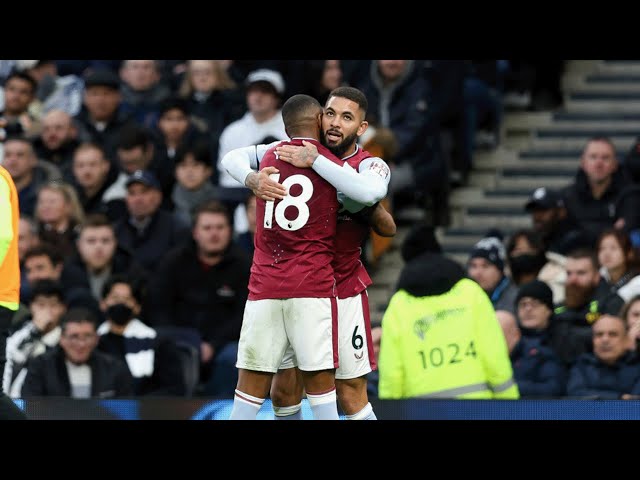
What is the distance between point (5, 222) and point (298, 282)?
4.75ft

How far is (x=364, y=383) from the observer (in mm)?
7926

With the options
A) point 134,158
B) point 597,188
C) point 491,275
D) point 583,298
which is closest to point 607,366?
point 583,298

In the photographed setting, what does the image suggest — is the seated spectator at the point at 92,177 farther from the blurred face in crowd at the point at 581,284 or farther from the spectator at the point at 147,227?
the blurred face in crowd at the point at 581,284

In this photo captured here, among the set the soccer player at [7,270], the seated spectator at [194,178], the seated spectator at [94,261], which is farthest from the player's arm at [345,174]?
the seated spectator at [194,178]

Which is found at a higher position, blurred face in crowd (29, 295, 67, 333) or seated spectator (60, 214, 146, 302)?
seated spectator (60, 214, 146, 302)

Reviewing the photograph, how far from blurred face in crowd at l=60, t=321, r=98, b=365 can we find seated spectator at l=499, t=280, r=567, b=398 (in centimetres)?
288

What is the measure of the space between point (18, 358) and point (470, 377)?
12.5 ft

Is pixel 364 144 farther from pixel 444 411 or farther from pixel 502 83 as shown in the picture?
pixel 444 411

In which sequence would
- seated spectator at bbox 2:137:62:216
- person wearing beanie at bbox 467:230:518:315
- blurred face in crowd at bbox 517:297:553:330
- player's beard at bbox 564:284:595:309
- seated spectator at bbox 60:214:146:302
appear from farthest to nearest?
seated spectator at bbox 2:137:62:216 → seated spectator at bbox 60:214:146:302 → person wearing beanie at bbox 467:230:518:315 → player's beard at bbox 564:284:595:309 → blurred face in crowd at bbox 517:297:553:330

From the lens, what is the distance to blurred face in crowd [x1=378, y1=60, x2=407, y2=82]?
13.3 metres

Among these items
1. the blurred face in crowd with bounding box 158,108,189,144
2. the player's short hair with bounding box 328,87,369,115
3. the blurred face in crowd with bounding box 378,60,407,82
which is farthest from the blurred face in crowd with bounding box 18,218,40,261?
the player's short hair with bounding box 328,87,369,115

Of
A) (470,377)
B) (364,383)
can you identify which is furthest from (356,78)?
(364,383)

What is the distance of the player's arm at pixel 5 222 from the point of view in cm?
733

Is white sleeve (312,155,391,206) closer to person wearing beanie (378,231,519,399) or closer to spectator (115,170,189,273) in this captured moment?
person wearing beanie (378,231,519,399)
